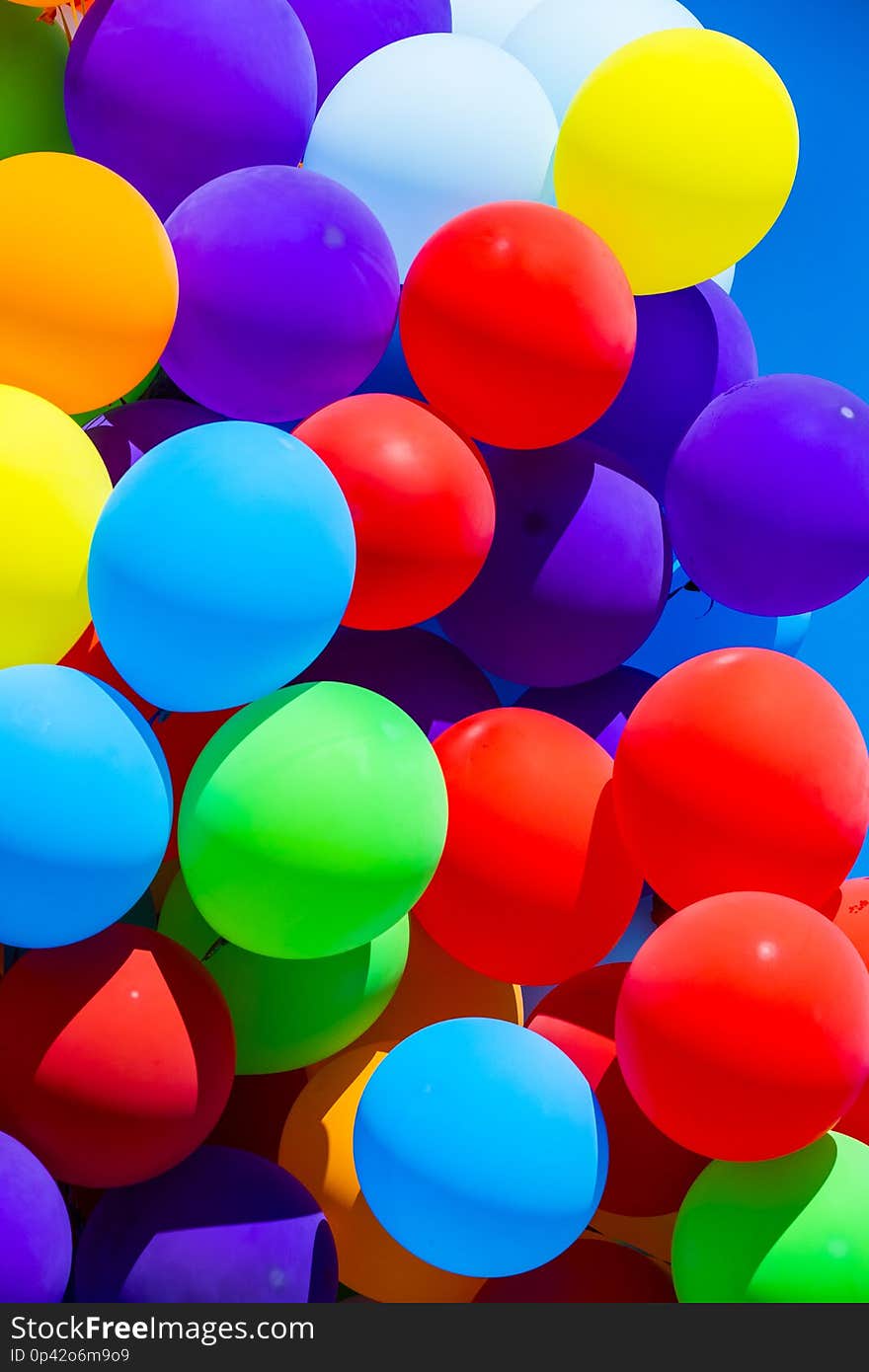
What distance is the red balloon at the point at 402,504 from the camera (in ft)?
5.05

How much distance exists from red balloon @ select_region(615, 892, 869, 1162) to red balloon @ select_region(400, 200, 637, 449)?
50cm

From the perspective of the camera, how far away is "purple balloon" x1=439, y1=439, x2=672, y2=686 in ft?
5.56

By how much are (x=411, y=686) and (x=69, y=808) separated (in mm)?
446

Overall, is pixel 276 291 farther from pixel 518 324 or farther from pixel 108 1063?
pixel 108 1063

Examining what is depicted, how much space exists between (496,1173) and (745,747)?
411mm

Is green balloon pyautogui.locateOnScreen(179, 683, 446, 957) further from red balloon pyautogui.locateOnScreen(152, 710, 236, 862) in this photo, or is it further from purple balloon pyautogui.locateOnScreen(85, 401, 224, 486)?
purple balloon pyautogui.locateOnScreen(85, 401, 224, 486)

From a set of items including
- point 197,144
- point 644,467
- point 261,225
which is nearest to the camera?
point 261,225

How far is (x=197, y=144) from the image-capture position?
5.69ft

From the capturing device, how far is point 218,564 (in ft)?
4.47

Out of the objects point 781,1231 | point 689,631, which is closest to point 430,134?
point 689,631

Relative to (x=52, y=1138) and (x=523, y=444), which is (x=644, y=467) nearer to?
(x=523, y=444)

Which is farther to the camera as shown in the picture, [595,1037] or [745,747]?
[595,1037]

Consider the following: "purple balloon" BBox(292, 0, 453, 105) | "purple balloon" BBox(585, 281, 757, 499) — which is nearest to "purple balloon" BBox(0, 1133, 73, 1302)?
"purple balloon" BBox(585, 281, 757, 499)

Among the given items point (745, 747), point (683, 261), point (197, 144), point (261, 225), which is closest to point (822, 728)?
point (745, 747)
